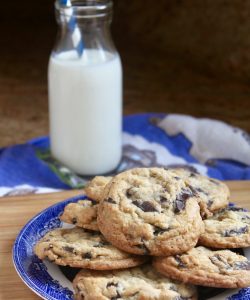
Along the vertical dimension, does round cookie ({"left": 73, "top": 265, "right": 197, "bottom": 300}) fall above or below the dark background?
above

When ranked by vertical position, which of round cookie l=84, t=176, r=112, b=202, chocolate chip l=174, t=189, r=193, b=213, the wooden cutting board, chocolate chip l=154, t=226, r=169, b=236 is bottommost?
the wooden cutting board

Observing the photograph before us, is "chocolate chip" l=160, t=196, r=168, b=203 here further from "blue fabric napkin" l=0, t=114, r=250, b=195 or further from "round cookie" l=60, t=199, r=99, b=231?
"blue fabric napkin" l=0, t=114, r=250, b=195

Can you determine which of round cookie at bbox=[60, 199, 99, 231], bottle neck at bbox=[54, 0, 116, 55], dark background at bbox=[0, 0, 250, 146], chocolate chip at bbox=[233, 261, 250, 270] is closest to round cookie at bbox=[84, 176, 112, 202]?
round cookie at bbox=[60, 199, 99, 231]

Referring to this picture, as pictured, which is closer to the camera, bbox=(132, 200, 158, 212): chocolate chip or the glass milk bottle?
bbox=(132, 200, 158, 212): chocolate chip

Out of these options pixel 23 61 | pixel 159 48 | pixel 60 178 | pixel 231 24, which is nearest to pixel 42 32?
pixel 23 61

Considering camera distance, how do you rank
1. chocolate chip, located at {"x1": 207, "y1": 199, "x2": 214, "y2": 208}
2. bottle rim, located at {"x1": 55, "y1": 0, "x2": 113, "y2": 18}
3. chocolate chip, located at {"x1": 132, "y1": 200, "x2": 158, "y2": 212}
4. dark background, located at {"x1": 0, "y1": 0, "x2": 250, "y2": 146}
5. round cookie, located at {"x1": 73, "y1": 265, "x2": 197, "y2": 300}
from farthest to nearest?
dark background, located at {"x1": 0, "y1": 0, "x2": 250, "y2": 146} → bottle rim, located at {"x1": 55, "y1": 0, "x2": 113, "y2": 18} → chocolate chip, located at {"x1": 207, "y1": 199, "x2": 214, "y2": 208} → chocolate chip, located at {"x1": 132, "y1": 200, "x2": 158, "y2": 212} → round cookie, located at {"x1": 73, "y1": 265, "x2": 197, "y2": 300}

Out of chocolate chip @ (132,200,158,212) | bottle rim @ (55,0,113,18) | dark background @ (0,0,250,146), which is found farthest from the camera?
dark background @ (0,0,250,146)

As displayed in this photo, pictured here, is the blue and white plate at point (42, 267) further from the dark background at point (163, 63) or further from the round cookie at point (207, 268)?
the dark background at point (163, 63)

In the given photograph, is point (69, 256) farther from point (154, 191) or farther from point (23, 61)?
point (23, 61)
